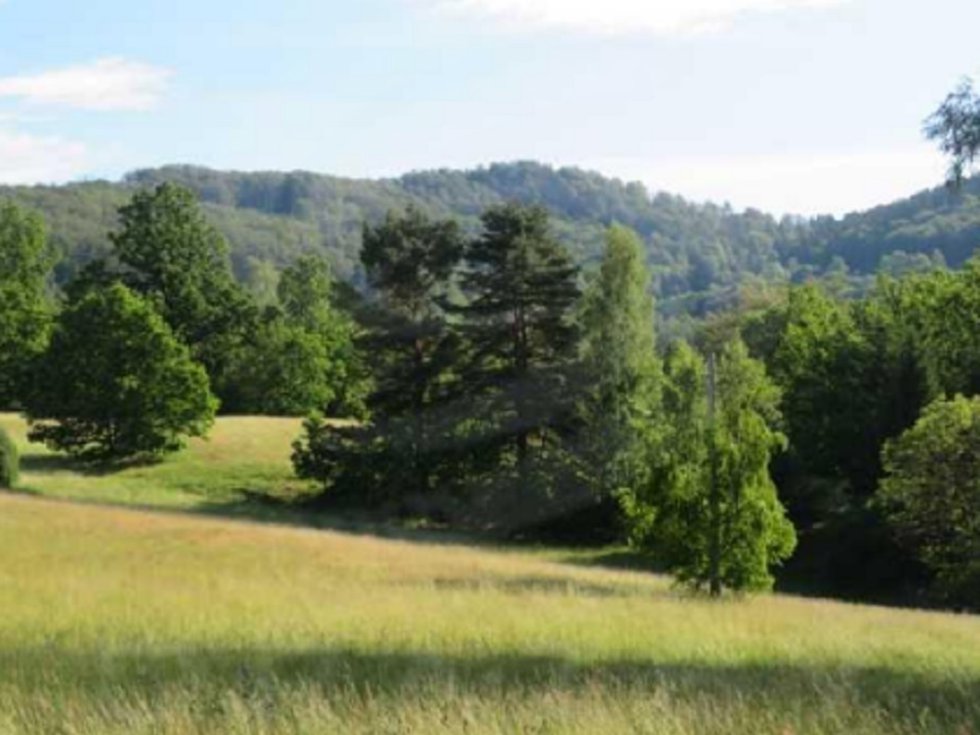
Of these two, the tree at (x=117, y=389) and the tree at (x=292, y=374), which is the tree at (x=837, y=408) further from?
the tree at (x=292, y=374)

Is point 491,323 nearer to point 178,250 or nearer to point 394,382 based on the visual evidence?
point 394,382

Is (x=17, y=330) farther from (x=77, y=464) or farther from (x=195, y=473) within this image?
(x=195, y=473)

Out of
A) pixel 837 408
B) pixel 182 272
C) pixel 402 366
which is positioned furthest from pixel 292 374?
pixel 837 408

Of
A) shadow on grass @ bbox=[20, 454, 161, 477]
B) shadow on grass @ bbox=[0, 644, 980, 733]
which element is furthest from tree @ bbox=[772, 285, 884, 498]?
shadow on grass @ bbox=[0, 644, 980, 733]

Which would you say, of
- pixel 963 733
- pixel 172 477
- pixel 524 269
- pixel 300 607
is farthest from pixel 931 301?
pixel 963 733

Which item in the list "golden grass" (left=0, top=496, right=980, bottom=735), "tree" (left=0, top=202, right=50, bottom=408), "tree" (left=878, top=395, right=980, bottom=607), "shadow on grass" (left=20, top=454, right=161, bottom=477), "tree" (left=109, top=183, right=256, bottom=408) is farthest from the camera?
"tree" (left=0, top=202, right=50, bottom=408)

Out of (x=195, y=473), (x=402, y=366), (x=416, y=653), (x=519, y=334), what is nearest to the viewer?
(x=416, y=653)

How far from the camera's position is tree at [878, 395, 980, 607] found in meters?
30.1

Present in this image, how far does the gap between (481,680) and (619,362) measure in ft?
145

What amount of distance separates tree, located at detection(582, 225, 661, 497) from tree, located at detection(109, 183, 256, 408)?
2691cm

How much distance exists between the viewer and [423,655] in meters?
10.5

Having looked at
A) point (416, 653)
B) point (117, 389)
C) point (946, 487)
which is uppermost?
point (416, 653)

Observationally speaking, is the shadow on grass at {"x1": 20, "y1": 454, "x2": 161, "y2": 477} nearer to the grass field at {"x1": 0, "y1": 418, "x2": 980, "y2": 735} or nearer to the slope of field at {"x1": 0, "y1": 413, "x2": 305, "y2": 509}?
the slope of field at {"x1": 0, "y1": 413, "x2": 305, "y2": 509}

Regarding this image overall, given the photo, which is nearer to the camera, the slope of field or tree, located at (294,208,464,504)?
the slope of field
